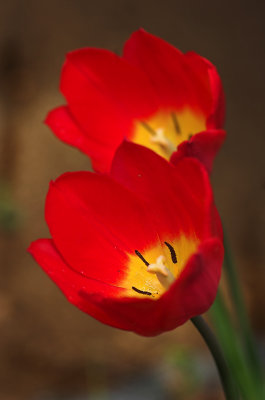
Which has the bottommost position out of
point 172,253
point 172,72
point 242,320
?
point 242,320

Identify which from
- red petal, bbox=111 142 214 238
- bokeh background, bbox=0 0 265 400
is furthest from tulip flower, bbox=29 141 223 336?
bokeh background, bbox=0 0 265 400

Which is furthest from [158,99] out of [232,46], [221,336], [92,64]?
[232,46]

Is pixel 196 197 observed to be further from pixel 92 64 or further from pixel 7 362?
pixel 7 362

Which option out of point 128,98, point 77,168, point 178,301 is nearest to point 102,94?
point 128,98

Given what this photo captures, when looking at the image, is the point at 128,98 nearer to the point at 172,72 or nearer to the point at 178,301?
the point at 172,72

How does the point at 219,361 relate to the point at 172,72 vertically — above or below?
below

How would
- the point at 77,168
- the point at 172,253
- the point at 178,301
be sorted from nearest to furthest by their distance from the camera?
the point at 178,301
the point at 172,253
the point at 77,168

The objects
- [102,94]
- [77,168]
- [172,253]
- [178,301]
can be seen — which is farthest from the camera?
[77,168]
